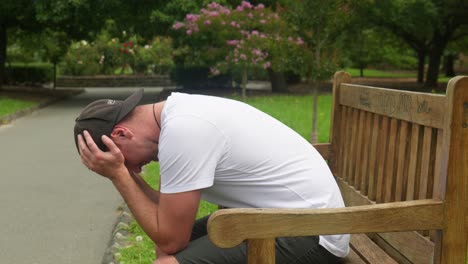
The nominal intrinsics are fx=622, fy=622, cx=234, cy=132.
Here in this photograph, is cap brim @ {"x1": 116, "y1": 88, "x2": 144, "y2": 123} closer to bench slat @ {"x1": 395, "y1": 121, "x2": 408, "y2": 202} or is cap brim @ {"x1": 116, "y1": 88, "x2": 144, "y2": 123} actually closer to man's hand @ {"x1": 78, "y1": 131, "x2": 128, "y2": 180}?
man's hand @ {"x1": 78, "y1": 131, "x2": 128, "y2": 180}

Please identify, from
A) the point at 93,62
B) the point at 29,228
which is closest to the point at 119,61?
the point at 93,62

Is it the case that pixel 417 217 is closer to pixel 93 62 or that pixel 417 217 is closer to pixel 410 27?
pixel 410 27

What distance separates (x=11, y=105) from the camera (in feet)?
54.2

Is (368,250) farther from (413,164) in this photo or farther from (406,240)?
(413,164)

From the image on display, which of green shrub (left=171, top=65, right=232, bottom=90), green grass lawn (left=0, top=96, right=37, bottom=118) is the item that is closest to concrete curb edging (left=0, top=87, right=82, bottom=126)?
green grass lawn (left=0, top=96, right=37, bottom=118)

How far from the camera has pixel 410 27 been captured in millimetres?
25719

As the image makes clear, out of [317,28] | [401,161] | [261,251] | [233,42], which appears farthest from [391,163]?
[233,42]

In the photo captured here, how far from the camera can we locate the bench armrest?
2.10 m

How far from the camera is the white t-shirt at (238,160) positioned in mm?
2211

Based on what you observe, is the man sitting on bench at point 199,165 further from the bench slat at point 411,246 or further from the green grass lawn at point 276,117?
the green grass lawn at point 276,117

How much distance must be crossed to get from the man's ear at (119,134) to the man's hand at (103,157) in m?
0.05

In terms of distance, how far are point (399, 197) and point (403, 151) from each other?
207mm

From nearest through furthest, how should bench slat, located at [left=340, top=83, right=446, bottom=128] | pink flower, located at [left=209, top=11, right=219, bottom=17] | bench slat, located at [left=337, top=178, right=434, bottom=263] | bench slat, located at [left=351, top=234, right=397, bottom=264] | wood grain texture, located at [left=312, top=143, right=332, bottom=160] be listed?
bench slat, located at [left=340, top=83, right=446, bottom=128] < bench slat, located at [left=337, top=178, right=434, bottom=263] < bench slat, located at [left=351, top=234, right=397, bottom=264] < wood grain texture, located at [left=312, top=143, right=332, bottom=160] < pink flower, located at [left=209, top=11, right=219, bottom=17]

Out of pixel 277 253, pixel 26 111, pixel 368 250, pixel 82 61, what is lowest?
pixel 26 111
